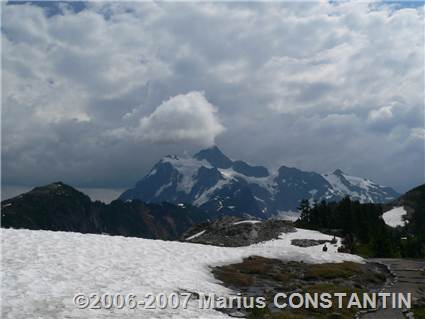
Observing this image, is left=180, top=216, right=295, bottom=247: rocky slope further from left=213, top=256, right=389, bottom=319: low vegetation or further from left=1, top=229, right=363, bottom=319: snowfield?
left=1, top=229, right=363, bottom=319: snowfield

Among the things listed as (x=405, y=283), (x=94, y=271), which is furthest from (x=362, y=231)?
(x=94, y=271)

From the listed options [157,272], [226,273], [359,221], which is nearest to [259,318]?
[157,272]

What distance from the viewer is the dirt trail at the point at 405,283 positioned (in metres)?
27.9

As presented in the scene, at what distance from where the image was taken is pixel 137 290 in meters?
26.8

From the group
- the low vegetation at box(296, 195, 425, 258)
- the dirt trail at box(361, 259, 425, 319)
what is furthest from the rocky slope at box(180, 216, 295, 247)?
the dirt trail at box(361, 259, 425, 319)

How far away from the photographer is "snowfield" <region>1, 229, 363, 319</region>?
22.1 m

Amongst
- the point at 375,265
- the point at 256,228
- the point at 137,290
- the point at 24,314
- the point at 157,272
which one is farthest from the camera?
the point at 256,228

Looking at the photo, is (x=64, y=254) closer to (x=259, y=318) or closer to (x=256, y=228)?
(x=259, y=318)

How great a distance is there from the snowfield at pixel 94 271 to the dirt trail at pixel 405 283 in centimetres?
1057

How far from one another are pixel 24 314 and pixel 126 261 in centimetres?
1398

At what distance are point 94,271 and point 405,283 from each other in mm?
30236

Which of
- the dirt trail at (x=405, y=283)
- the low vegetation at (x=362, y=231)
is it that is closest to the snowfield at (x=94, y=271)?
the dirt trail at (x=405, y=283)

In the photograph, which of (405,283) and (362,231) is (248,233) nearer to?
(362,231)

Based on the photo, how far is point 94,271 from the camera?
29.5 metres
